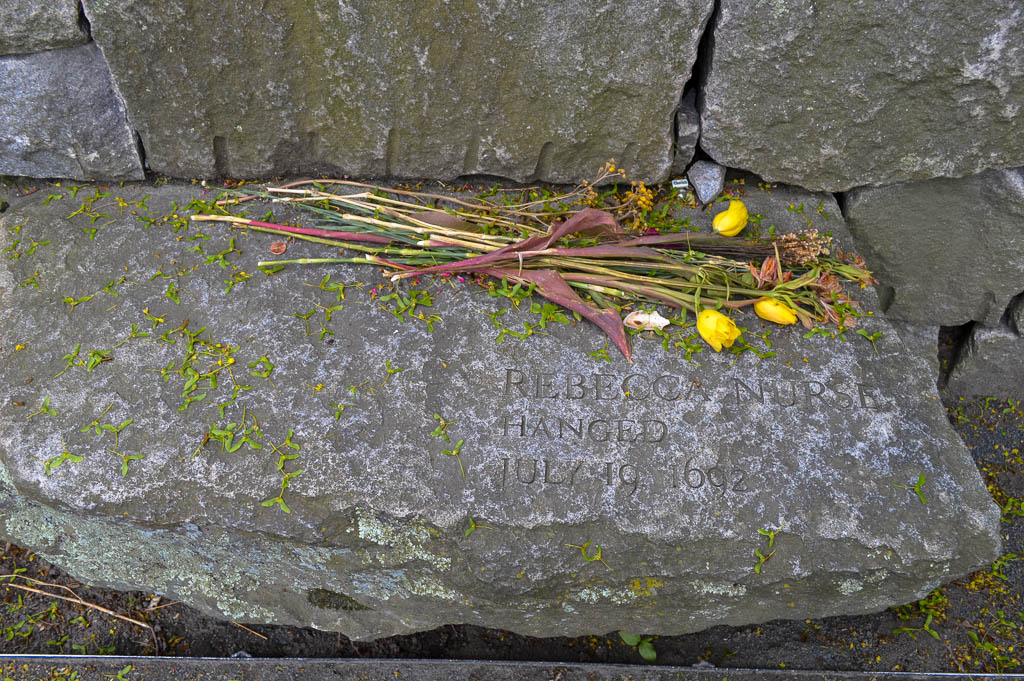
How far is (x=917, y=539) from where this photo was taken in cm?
184

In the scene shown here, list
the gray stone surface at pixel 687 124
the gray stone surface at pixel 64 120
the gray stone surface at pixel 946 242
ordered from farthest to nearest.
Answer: the gray stone surface at pixel 946 242 → the gray stone surface at pixel 687 124 → the gray stone surface at pixel 64 120

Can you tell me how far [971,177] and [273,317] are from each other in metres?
2.27

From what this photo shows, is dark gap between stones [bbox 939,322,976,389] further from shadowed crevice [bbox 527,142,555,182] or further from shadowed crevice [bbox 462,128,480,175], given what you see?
shadowed crevice [bbox 462,128,480,175]

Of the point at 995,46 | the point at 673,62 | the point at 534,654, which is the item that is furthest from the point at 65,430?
the point at 995,46

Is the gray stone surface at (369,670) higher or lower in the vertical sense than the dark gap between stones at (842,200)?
lower

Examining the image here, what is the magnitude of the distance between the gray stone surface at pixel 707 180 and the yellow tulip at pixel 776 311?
0.49 metres

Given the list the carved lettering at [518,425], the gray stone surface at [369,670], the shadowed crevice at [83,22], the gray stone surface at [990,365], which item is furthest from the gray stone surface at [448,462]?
the gray stone surface at [990,365]

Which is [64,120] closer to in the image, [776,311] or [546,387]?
[546,387]

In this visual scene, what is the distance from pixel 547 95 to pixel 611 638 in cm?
175

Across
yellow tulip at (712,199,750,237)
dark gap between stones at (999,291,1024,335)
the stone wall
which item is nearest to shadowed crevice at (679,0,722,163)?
the stone wall

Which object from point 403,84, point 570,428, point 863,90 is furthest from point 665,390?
point 403,84

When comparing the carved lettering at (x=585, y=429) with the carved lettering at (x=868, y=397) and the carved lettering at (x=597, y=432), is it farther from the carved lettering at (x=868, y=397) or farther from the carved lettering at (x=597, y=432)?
the carved lettering at (x=868, y=397)

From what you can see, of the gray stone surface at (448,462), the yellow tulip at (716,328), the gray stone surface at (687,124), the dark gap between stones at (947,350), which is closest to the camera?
the gray stone surface at (448,462)

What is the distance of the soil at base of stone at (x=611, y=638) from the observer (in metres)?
2.36
